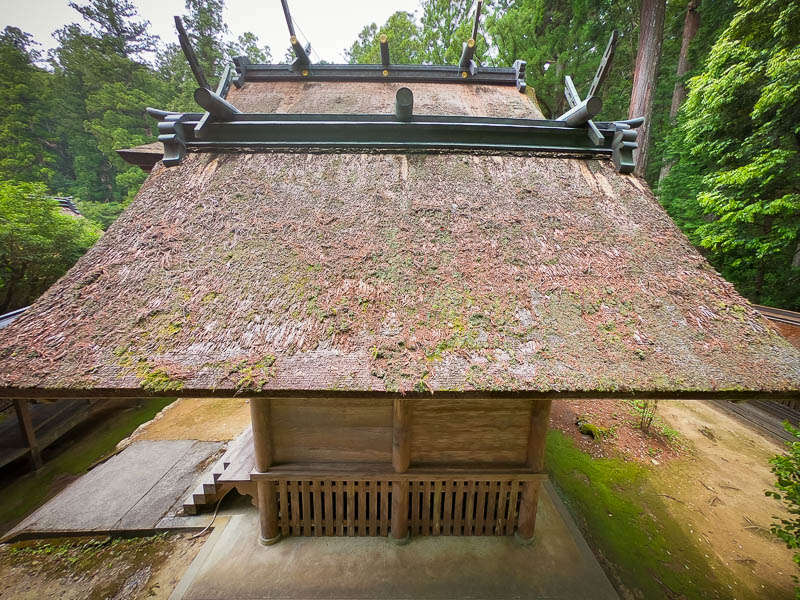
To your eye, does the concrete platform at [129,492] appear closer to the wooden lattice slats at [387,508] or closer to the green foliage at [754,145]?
the wooden lattice slats at [387,508]

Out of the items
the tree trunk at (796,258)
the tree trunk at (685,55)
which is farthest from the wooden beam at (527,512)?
the tree trunk at (685,55)

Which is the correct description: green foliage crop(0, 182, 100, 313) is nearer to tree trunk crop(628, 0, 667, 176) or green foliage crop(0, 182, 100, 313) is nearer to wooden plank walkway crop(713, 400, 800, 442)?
tree trunk crop(628, 0, 667, 176)

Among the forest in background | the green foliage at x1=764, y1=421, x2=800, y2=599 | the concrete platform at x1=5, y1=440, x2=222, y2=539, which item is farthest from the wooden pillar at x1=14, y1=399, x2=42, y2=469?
the green foliage at x1=764, y1=421, x2=800, y2=599

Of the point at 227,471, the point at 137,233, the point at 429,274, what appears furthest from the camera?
the point at 227,471

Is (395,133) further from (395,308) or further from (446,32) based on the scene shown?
(446,32)

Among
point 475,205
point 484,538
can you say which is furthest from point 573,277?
point 484,538

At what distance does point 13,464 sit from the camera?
4723 millimetres

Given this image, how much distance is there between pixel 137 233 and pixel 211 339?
1264 millimetres

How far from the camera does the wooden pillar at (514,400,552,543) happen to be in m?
2.57

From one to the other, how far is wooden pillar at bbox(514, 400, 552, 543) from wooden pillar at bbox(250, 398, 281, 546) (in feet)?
8.16

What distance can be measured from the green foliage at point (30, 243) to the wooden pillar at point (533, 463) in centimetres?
1132

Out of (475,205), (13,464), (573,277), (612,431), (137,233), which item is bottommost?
A: (13,464)

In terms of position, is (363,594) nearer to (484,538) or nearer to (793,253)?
(484,538)

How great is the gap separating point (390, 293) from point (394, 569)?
2686mm
